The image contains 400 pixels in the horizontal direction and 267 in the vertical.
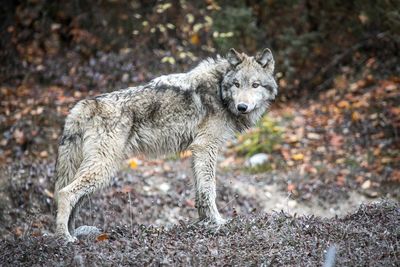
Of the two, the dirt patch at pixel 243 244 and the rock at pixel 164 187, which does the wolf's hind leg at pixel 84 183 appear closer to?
the dirt patch at pixel 243 244

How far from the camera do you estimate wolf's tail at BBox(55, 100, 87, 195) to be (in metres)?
7.21

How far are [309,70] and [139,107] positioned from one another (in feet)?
31.1

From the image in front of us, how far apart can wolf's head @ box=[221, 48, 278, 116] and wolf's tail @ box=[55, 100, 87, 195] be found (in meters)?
2.06

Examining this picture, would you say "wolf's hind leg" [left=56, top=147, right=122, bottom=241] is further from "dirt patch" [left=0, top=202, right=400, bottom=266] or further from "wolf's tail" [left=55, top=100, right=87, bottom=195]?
"dirt patch" [left=0, top=202, right=400, bottom=266]

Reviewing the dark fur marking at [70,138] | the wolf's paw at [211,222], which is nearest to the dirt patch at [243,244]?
the wolf's paw at [211,222]

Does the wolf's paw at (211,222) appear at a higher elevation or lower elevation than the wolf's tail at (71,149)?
lower

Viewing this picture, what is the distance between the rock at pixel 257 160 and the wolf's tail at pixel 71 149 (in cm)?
614

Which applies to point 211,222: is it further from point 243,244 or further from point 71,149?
point 71,149

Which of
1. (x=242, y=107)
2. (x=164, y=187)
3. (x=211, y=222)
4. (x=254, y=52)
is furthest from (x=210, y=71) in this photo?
(x=254, y=52)

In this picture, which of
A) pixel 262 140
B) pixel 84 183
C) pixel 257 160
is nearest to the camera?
pixel 84 183

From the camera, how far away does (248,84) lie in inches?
302

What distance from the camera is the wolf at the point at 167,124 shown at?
23.2 ft

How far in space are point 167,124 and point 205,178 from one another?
927 mm

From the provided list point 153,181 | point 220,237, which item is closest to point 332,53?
point 153,181
